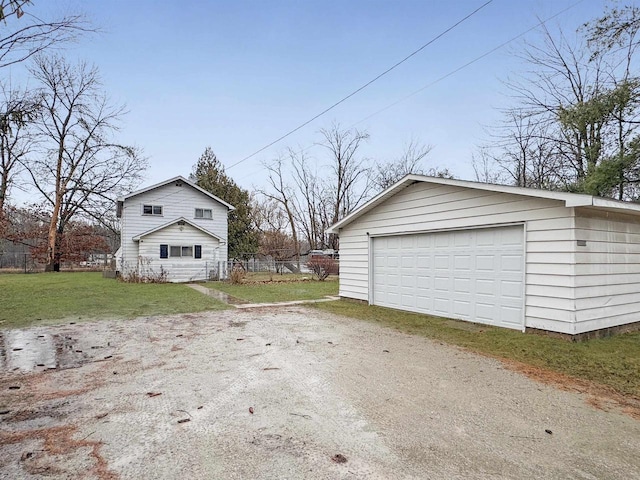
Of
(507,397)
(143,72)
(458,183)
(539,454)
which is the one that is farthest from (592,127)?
(143,72)

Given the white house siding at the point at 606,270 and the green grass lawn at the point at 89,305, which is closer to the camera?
the white house siding at the point at 606,270

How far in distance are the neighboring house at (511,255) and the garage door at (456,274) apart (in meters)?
0.02

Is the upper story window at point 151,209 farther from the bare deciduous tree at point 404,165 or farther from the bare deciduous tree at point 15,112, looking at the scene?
the bare deciduous tree at point 404,165

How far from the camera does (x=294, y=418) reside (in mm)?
3139

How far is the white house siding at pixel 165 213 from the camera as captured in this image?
2020 cm

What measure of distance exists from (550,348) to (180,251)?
18.2 meters

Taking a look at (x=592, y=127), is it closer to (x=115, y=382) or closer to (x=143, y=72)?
(x=115, y=382)

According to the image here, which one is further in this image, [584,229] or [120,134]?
[120,134]

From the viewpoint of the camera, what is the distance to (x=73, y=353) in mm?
5391

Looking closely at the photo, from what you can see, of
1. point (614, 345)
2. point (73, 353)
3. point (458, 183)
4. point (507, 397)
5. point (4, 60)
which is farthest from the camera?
point (458, 183)

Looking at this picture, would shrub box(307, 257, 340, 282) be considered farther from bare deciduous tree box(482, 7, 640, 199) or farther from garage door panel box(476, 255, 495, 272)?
garage door panel box(476, 255, 495, 272)

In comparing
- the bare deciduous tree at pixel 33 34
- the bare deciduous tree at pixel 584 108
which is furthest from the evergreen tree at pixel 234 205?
the bare deciduous tree at pixel 33 34

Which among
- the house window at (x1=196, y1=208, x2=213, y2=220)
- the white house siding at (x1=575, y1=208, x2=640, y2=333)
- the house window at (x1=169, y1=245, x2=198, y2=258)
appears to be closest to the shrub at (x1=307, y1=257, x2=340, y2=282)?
the house window at (x1=169, y1=245, x2=198, y2=258)

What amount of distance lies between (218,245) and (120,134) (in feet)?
44.3
